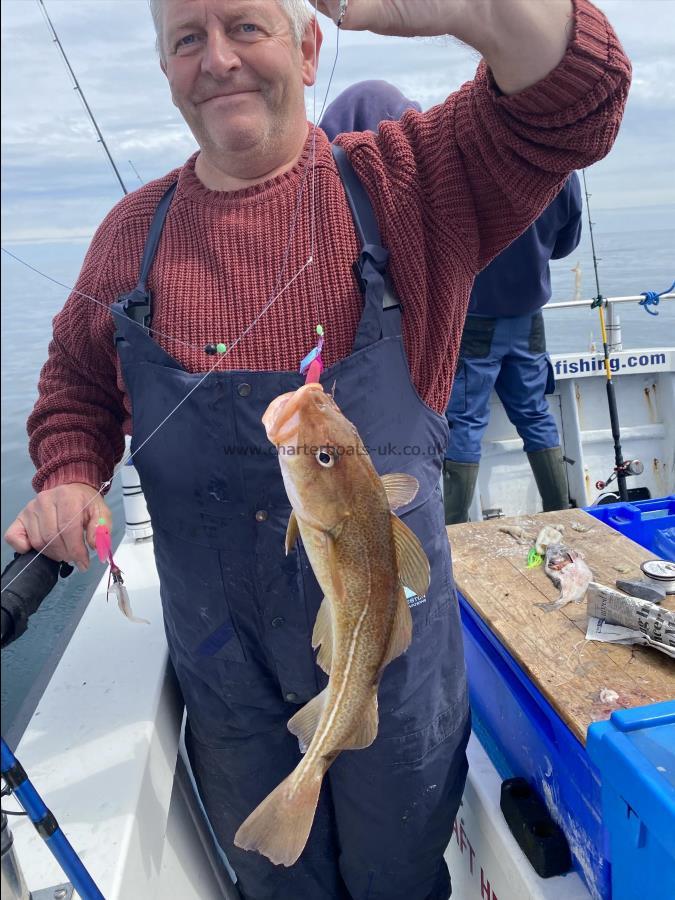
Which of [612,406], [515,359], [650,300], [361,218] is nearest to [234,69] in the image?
[361,218]

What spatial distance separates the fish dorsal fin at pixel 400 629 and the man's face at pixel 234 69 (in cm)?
119

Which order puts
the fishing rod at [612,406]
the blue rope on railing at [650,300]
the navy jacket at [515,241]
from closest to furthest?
1. the navy jacket at [515,241]
2. the blue rope on railing at [650,300]
3. the fishing rod at [612,406]

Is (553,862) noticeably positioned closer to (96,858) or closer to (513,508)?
(96,858)

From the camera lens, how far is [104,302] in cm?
190

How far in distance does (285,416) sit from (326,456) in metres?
0.13

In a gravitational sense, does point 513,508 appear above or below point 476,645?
below

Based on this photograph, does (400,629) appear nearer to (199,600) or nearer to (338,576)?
(338,576)

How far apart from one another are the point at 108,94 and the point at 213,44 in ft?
1.55

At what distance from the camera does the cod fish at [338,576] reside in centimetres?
126

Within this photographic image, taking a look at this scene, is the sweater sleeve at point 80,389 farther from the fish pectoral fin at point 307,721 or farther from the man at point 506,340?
the man at point 506,340

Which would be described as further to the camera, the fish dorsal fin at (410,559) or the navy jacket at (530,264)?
the navy jacket at (530,264)

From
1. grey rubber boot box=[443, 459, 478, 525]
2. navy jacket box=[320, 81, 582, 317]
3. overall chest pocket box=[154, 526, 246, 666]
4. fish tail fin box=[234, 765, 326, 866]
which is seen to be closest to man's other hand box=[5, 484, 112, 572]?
overall chest pocket box=[154, 526, 246, 666]

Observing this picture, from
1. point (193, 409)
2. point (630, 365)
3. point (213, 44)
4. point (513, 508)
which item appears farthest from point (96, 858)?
point (630, 365)

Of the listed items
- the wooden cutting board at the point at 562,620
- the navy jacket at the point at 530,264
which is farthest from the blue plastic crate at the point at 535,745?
the navy jacket at the point at 530,264
